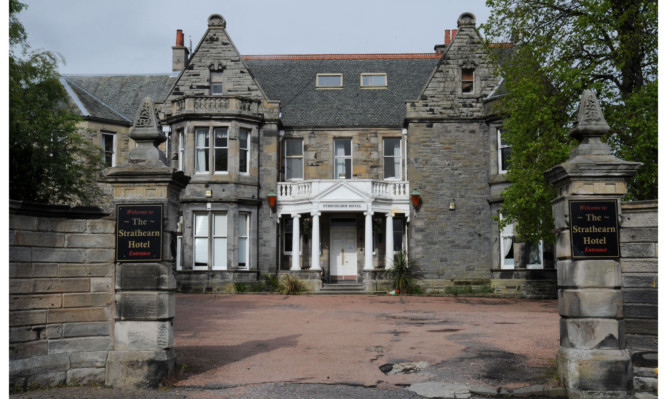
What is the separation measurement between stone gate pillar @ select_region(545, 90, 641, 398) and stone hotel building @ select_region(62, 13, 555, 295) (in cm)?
1579

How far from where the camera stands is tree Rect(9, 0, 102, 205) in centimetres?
1680

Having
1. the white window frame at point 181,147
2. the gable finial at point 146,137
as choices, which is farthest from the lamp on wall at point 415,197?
the gable finial at point 146,137

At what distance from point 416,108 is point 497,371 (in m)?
18.0

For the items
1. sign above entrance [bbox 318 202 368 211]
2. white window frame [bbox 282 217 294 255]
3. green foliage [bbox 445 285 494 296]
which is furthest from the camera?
white window frame [bbox 282 217 294 255]

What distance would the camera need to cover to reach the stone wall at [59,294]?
7.69 meters

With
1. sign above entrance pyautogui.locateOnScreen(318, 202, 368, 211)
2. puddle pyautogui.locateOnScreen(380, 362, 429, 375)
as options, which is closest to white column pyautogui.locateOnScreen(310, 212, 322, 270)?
sign above entrance pyautogui.locateOnScreen(318, 202, 368, 211)

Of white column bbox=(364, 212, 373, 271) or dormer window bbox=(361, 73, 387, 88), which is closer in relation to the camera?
white column bbox=(364, 212, 373, 271)

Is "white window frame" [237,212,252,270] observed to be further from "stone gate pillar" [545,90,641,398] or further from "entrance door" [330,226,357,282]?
"stone gate pillar" [545,90,641,398]

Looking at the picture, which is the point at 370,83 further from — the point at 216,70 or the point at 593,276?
the point at 593,276

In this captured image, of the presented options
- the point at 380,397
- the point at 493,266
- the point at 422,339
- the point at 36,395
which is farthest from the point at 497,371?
the point at 493,266

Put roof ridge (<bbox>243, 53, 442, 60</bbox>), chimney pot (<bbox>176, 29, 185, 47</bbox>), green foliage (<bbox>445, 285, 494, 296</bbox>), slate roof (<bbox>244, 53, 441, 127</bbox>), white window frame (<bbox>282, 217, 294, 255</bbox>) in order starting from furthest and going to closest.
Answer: chimney pot (<bbox>176, 29, 185, 47</bbox>) < roof ridge (<bbox>243, 53, 442, 60</bbox>) < slate roof (<bbox>244, 53, 441, 127</bbox>) < white window frame (<bbox>282, 217, 294, 255</bbox>) < green foliage (<bbox>445, 285, 494, 296</bbox>)

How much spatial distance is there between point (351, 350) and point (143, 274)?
13.7 feet

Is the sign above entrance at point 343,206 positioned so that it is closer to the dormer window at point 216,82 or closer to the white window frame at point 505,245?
the white window frame at point 505,245

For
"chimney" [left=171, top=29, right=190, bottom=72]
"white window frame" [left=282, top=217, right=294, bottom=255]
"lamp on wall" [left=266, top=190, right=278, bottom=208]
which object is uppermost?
"chimney" [left=171, top=29, right=190, bottom=72]
